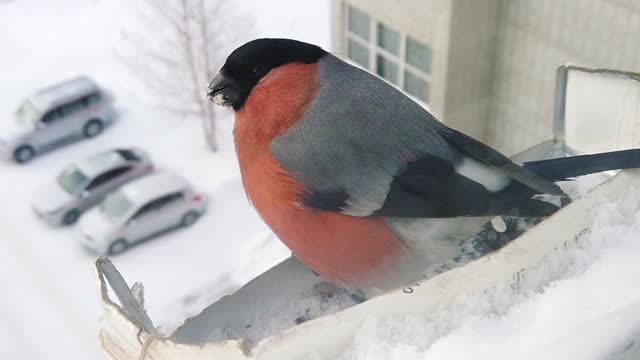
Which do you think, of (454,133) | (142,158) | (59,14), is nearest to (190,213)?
(142,158)

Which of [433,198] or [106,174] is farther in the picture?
[106,174]

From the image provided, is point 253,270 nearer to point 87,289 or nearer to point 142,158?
point 87,289

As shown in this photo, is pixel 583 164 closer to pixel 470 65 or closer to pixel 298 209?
pixel 298 209

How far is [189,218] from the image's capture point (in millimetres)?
2941

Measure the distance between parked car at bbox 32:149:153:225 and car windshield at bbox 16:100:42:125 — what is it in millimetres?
325

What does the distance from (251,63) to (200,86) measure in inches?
93.3

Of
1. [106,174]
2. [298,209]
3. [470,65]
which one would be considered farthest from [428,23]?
[298,209]

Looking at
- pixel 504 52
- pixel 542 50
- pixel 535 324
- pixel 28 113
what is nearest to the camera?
pixel 535 324

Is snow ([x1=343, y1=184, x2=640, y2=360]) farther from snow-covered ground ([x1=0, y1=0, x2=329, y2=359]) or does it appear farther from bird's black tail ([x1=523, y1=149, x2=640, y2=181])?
snow-covered ground ([x1=0, y1=0, x2=329, y2=359])

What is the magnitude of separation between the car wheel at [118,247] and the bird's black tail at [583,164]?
216cm

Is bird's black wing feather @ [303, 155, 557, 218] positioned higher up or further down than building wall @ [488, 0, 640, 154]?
higher up

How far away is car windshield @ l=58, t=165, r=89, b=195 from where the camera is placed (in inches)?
122

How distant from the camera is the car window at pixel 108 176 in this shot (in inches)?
123

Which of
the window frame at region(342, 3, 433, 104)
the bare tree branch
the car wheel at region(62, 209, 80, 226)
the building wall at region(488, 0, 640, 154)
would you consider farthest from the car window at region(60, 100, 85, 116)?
the building wall at region(488, 0, 640, 154)
